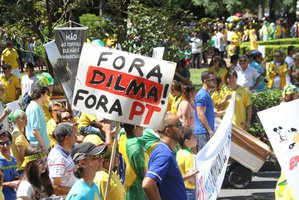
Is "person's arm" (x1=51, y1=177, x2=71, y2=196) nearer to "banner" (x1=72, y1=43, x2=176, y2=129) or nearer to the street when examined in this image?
"banner" (x1=72, y1=43, x2=176, y2=129)

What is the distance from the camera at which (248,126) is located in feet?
44.0

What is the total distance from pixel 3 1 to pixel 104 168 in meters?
10.9

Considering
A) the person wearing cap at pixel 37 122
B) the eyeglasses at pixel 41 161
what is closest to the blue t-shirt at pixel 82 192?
the eyeglasses at pixel 41 161

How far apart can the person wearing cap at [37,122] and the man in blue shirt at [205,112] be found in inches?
87.3

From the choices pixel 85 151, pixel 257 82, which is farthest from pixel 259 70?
pixel 85 151

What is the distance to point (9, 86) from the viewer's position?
1608 centimetres

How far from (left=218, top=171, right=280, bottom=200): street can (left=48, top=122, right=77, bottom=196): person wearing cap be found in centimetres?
414

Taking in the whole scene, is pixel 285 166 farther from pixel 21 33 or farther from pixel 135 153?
pixel 21 33

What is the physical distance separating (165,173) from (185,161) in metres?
2.07

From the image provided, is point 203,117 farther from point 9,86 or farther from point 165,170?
point 9,86

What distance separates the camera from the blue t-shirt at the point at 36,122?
10.3 m

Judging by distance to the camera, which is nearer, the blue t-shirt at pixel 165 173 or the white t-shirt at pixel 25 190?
the blue t-shirt at pixel 165 173

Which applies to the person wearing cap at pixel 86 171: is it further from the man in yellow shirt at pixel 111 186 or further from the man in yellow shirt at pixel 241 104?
the man in yellow shirt at pixel 241 104

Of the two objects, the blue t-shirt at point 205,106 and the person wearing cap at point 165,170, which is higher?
the person wearing cap at point 165,170
